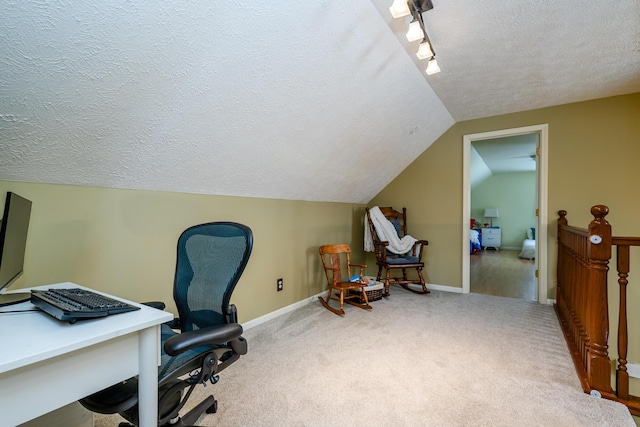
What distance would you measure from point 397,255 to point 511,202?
653 cm

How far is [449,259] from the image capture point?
394 cm

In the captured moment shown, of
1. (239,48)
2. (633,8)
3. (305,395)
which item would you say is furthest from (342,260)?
(633,8)

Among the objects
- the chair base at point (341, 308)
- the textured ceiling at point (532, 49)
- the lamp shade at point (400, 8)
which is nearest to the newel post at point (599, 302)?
the textured ceiling at point (532, 49)

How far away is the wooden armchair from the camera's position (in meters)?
3.65

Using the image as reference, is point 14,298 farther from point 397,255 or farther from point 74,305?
point 397,255

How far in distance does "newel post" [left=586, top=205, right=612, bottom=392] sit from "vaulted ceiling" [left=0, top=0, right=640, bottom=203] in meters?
1.41

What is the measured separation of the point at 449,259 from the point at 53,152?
4091mm

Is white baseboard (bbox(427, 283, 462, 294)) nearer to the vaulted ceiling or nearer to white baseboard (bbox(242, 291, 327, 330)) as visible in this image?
white baseboard (bbox(242, 291, 327, 330))

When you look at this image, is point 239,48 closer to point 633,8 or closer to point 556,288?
point 633,8

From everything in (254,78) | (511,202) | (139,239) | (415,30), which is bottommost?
(139,239)

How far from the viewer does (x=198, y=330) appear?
105cm

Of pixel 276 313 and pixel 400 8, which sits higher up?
pixel 400 8

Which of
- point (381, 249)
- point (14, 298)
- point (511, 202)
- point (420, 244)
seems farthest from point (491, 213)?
point (14, 298)

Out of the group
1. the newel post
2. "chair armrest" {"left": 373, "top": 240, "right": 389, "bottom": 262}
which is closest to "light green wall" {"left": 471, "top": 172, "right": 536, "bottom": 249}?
"chair armrest" {"left": 373, "top": 240, "right": 389, "bottom": 262}
